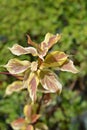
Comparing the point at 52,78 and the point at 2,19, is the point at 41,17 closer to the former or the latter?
the point at 2,19

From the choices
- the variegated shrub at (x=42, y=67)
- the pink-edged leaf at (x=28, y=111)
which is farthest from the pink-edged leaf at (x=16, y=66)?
the pink-edged leaf at (x=28, y=111)

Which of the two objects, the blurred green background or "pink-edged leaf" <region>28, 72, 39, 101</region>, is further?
the blurred green background

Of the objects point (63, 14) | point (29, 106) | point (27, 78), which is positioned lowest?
point (29, 106)

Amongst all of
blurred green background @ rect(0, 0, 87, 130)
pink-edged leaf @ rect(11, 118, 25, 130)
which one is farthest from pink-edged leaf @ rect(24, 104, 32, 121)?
blurred green background @ rect(0, 0, 87, 130)

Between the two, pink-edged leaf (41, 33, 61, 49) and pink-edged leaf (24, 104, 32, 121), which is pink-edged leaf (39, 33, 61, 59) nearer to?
pink-edged leaf (41, 33, 61, 49)

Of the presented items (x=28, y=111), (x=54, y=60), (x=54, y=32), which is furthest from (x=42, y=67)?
(x=54, y=32)

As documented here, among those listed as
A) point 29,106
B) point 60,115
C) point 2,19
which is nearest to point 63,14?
point 2,19
